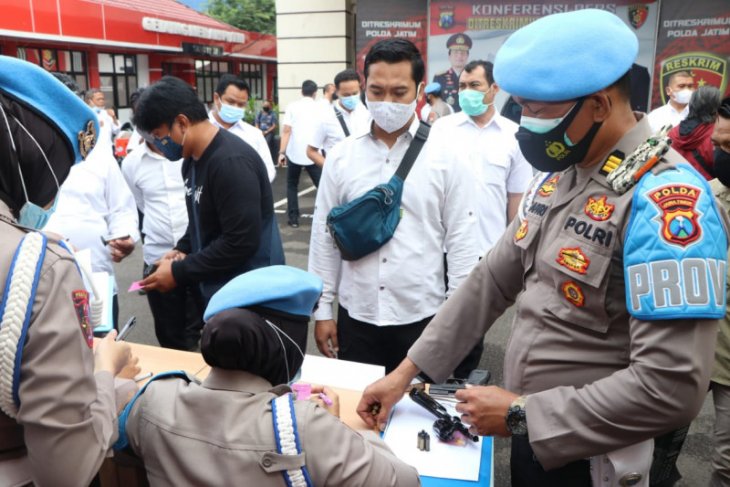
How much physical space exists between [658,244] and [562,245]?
238 millimetres

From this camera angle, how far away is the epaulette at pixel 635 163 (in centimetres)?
120

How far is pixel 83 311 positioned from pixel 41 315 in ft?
0.33

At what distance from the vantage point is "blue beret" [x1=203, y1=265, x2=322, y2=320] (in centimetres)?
140

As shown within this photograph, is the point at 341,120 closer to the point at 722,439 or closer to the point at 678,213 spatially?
the point at 722,439

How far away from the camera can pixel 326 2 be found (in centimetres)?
1015

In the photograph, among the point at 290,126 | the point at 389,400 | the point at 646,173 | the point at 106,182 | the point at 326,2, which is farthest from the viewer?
the point at 326,2

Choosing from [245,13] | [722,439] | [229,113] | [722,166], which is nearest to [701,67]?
[229,113]

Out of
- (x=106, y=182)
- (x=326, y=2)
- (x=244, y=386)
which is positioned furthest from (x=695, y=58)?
(x=244, y=386)

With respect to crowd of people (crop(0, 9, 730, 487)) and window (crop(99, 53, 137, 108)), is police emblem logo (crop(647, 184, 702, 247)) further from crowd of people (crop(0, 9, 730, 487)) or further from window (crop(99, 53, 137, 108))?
window (crop(99, 53, 137, 108))

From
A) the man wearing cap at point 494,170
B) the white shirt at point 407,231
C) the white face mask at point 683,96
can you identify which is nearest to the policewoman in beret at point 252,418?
the white shirt at point 407,231

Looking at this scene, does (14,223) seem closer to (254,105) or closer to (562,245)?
(562,245)

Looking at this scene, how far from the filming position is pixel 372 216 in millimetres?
2287

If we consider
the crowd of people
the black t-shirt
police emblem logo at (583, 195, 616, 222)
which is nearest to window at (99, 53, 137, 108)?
the black t-shirt

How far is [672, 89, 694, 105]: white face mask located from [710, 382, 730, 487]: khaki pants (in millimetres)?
4683
